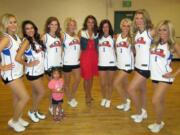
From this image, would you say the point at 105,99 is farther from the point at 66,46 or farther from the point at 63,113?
the point at 66,46

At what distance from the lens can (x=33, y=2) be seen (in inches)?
400

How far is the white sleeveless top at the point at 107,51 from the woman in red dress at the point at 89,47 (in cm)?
13

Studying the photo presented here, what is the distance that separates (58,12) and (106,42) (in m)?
6.03

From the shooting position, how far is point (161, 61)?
3693mm

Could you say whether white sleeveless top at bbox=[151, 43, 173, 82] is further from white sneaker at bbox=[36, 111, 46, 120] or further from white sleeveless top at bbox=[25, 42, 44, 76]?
white sneaker at bbox=[36, 111, 46, 120]

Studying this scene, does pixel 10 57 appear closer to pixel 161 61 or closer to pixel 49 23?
pixel 49 23

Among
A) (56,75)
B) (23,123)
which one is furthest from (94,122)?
(23,123)

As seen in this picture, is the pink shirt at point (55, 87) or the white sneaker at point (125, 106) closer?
the pink shirt at point (55, 87)

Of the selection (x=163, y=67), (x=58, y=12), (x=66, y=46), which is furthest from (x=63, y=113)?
(x=58, y=12)

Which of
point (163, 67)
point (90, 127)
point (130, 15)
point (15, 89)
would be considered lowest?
point (90, 127)

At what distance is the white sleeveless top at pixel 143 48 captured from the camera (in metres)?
4.00

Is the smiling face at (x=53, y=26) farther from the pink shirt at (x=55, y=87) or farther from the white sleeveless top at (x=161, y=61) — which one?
the white sleeveless top at (x=161, y=61)

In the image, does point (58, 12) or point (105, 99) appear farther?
point (58, 12)

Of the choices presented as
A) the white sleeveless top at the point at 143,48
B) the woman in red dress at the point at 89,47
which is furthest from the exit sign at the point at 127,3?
the white sleeveless top at the point at 143,48
